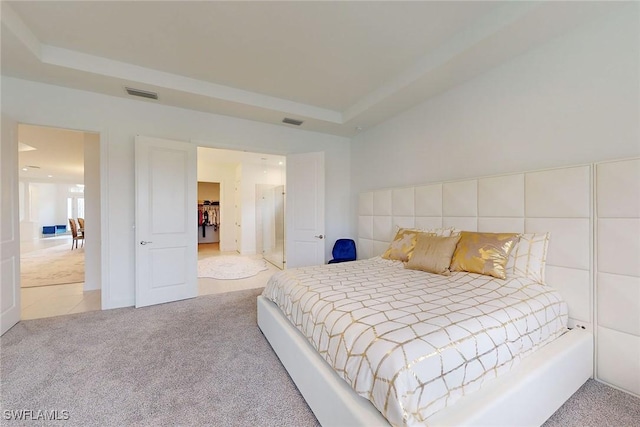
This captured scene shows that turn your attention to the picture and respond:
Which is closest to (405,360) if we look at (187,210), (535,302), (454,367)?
(454,367)

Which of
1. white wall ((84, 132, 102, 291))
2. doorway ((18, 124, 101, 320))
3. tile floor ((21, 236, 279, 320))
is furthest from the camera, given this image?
white wall ((84, 132, 102, 291))

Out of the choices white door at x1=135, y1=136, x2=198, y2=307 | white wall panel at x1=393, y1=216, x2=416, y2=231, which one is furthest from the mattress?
white door at x1=135, y1=136, x2=198, y2=307

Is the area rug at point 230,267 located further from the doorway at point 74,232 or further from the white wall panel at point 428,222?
the white wall panel at point 428,222

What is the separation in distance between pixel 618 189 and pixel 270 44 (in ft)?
9.77

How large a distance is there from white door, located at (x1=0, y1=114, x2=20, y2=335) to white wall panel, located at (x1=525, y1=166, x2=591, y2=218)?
16.1 ft

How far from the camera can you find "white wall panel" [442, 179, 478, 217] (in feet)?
8.39

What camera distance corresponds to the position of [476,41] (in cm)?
214

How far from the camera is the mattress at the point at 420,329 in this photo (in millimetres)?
1045

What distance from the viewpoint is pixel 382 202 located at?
371cm

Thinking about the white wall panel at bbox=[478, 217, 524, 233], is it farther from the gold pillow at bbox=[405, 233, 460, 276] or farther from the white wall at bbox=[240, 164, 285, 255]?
the white wall at bbox=[240, 164, 285, 255]

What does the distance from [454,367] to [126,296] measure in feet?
12.3

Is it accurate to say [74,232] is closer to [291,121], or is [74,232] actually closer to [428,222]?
[291,121]

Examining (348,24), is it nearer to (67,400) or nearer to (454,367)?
(454,367)

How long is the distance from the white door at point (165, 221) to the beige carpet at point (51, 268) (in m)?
2.40
